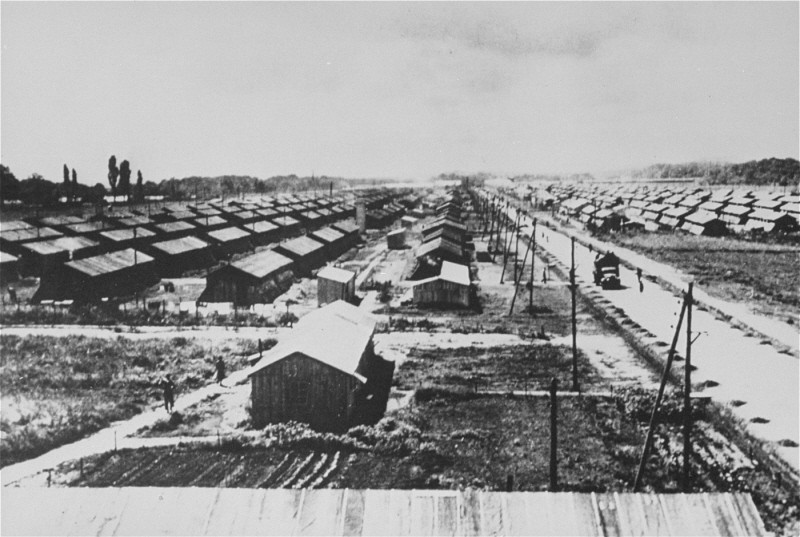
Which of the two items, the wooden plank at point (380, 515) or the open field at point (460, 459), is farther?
the open field at point (460, 459)

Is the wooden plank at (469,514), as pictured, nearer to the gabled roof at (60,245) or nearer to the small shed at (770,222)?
the gabled roof at (60,245)

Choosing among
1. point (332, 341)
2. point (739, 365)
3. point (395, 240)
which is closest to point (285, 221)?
point (395, 240)

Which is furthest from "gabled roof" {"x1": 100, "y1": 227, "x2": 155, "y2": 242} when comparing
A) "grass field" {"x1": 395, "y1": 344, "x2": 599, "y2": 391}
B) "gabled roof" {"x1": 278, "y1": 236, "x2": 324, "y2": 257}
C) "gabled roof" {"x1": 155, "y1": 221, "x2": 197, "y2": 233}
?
"grass field" {"x1": 395, "y1": 344, "x2": 599, "y2": 391}

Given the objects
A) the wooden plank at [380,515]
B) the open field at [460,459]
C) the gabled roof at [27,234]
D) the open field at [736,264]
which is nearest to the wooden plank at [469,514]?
the wooden plank at [380,515]

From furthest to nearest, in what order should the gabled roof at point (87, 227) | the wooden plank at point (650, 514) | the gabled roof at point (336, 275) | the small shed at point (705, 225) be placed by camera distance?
the small shed at point (705, 225) < the gabled roof at point (87, 227) < the gabled roof at point (336, 275) < the wooden plank at point (650, 514)

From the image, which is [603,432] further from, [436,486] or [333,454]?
[333,454]

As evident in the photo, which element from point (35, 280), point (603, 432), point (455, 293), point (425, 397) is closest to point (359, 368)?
point (425, 397)
